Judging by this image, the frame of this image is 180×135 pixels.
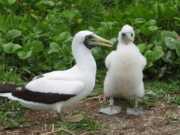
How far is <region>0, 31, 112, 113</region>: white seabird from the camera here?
7328 mm

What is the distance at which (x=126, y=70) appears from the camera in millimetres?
7688

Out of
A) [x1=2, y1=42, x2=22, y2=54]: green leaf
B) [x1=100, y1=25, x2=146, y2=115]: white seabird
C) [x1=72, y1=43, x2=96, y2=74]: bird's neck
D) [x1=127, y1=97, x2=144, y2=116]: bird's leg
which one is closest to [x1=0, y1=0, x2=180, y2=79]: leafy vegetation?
[x1=2, y1=42, x2=22, y2=54]: green leaf

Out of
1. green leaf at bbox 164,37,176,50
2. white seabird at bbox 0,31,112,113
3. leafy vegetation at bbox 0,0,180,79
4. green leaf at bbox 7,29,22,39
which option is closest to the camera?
white seabird at bbox 0,31,112,113

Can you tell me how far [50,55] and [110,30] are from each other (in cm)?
88

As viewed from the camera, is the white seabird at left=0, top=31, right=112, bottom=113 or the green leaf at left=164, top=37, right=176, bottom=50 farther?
the green leaf at left=164, top=37, right=176, bottom=50

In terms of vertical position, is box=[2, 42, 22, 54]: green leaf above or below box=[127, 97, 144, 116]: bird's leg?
above

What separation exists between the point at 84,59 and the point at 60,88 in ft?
1.37

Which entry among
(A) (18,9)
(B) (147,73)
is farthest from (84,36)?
(A) (18,9)

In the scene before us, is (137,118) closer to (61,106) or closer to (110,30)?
(61,106)

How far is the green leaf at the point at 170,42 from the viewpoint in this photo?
8938 mm

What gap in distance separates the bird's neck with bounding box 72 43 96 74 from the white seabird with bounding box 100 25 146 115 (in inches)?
11.2

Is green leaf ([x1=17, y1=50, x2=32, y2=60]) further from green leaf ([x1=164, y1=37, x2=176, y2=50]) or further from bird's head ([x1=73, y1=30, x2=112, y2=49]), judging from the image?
green leaf ([x1=164, y1=37, x2=176, y2=50])

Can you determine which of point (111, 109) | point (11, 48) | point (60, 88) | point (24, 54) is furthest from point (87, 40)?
point (11, 48)

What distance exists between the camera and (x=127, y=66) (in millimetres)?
7680
